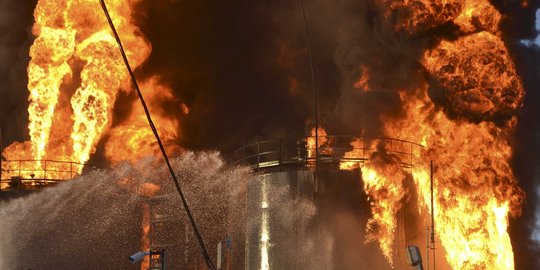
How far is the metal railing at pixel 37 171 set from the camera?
46.0 meters

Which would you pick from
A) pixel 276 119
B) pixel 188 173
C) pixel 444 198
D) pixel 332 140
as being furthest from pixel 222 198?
pixel 444 198

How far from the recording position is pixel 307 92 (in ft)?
166

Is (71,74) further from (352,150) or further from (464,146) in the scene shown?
(464,146)

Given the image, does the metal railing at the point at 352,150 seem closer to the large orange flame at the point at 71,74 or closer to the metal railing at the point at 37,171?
the large orange flame at the point at 71,74

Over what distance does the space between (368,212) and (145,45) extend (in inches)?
733

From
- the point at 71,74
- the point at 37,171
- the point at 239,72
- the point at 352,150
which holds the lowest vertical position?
the point at 352,150

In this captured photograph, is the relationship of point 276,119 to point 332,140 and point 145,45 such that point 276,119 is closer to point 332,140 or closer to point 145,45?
point 145,45

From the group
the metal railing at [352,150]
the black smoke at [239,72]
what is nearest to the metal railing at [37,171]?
the black smoke at [239,72]

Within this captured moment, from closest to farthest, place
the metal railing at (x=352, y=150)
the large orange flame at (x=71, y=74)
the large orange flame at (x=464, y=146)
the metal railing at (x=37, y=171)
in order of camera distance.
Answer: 1. the large orange flame at (x=464, y=146)
2. the metal railing at (x=352, y=150)
3. the metal railing at (x=37, y=171)
4. the large orange flame at (x=71, y=74)

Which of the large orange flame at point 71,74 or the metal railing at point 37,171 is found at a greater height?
the large orange flame at point 71,74

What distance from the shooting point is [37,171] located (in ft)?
152

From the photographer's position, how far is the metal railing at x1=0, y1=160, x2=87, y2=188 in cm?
4597

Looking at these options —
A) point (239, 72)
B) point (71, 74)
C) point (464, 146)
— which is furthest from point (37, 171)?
point (464, 146)

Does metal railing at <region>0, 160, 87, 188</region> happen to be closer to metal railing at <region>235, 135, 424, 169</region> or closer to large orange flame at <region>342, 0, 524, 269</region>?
metal railing at <region>235, 135, 424, 169</region>
